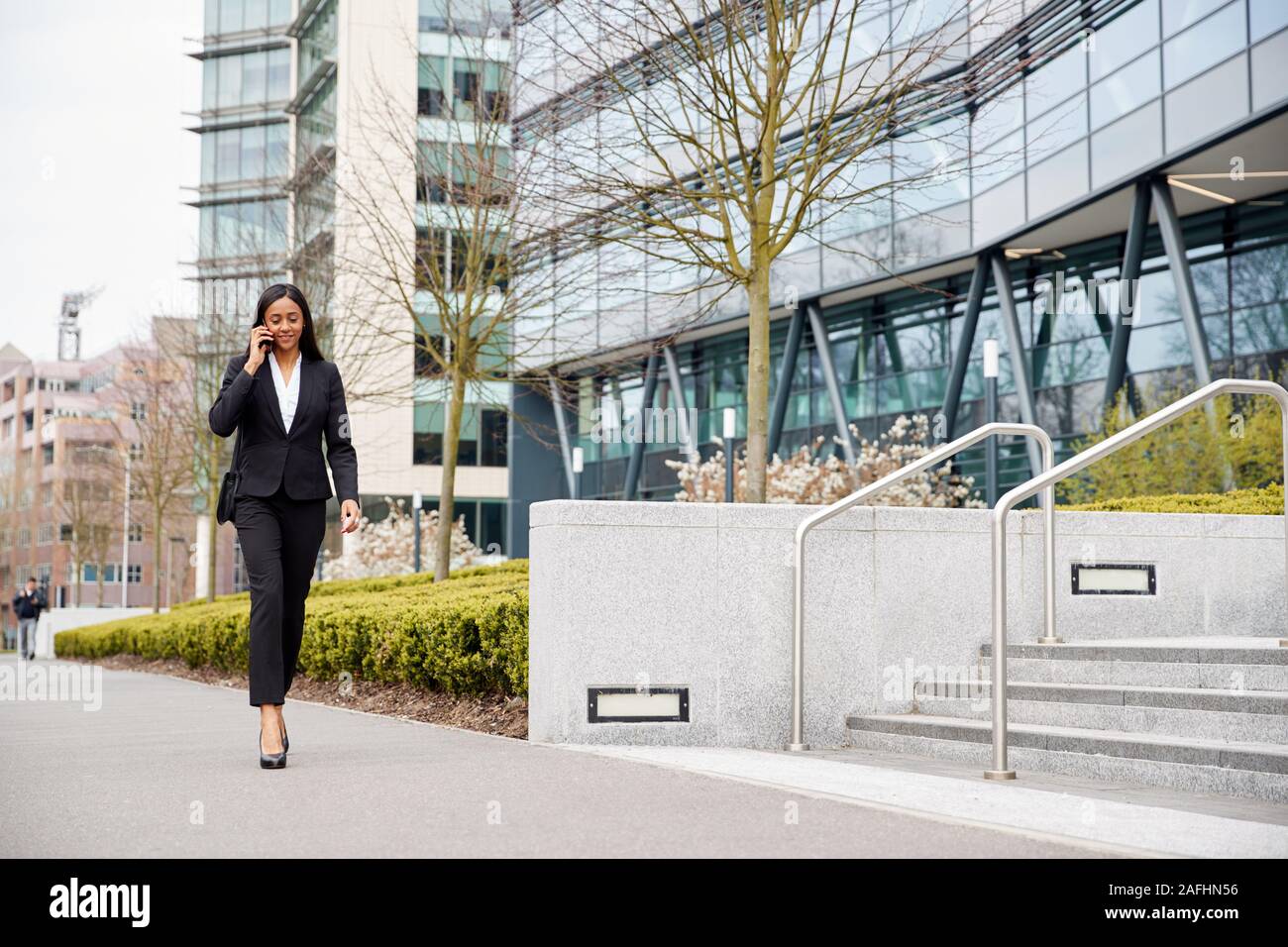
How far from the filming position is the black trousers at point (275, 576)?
6.29 m

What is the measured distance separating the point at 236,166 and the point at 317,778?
59267 millimetres

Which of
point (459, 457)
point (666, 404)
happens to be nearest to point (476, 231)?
point (666, 404)

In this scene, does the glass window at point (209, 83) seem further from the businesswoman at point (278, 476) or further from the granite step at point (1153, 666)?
the granite step at point (1153, 666)

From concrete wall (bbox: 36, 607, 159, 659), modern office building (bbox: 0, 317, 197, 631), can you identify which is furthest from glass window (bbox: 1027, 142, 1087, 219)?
modern office building (bbox: 0, 317, 197, 631)

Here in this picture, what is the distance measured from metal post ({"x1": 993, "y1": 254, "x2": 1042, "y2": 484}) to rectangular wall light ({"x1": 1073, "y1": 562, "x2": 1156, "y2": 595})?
1394 cm

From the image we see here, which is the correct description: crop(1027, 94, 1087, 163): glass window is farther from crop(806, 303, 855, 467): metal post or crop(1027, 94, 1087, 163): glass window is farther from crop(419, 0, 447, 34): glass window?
crop(419, 0, 447, 34): glass window

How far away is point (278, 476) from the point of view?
641 centimetres

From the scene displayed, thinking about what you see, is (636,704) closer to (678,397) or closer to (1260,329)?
(1260,329)

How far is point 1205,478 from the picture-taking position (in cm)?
1659

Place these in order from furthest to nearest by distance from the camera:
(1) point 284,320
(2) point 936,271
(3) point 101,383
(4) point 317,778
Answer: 1. (3) point 101,383
2. (2) point 936,271
3. (1) point 284,320
4. (4) point 317,778

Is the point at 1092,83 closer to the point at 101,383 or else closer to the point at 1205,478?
the point at 1205,478

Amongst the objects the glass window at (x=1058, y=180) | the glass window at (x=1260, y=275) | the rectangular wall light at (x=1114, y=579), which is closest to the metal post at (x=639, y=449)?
the glass window at (x=1058, y=180)

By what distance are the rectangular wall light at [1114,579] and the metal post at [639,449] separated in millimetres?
23421

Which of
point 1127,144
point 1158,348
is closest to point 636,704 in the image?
point 1127,144
